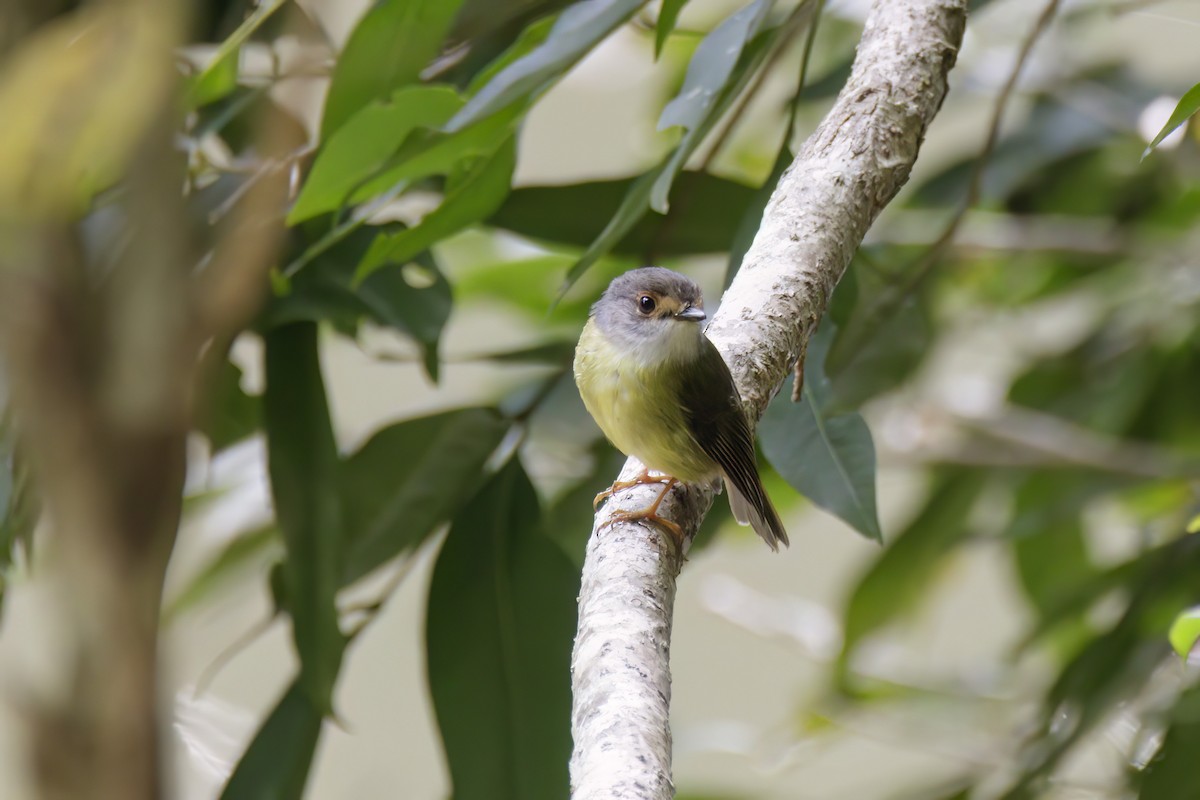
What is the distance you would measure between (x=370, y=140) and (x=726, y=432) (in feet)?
2.12

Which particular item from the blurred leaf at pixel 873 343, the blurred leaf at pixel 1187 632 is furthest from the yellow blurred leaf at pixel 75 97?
the blurred leaf at pixel 1187 632

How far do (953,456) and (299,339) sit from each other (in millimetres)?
2125

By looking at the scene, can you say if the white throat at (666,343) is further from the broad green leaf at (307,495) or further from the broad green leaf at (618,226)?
the broad green leaf at (307,495)

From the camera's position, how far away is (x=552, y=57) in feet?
6.21

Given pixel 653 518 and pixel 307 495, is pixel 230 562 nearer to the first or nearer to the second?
pixel 307 495

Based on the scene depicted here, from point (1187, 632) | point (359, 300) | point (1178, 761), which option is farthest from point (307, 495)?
point (1178, 761)

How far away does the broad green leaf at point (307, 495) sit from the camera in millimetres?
2188

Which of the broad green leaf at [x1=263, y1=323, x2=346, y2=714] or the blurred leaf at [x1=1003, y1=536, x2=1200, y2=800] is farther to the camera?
the blurred leaf at [x1=1003, y1=536, x2=1200, y2=800]

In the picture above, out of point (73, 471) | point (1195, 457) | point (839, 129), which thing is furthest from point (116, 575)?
point (1195, 457)

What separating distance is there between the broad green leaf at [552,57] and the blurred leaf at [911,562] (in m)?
2.03

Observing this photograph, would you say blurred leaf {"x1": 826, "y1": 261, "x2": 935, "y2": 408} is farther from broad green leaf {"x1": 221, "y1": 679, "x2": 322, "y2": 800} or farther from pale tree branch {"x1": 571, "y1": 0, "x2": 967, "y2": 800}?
broad green leaf {"x1": 221, "y1": 679, "x2": 322, "y2": 800}

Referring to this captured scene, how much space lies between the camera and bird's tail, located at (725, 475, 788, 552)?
80.7 inches

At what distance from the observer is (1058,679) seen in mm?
2986

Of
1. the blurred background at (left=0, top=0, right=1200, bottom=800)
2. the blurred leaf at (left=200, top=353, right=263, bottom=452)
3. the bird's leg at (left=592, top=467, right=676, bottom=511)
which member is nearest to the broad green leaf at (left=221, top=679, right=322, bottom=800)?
the blurred background at (left=0, top=0, right=1200, bottom=800)
